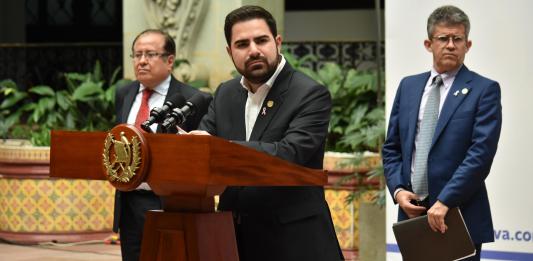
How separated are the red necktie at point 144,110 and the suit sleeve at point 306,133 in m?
2.09

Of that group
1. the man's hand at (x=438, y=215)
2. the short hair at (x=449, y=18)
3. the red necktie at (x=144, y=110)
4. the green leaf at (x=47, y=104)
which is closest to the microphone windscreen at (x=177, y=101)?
the man's hand at (x=438, y=215)

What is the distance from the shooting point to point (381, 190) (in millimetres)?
7875

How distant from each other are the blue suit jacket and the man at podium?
104cm

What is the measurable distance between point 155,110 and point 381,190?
448 centimetres

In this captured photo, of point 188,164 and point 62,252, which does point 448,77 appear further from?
point 62,252

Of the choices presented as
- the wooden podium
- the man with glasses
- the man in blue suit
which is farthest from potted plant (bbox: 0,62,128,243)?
the wooden podium

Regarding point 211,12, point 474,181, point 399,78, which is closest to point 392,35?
point 399,78

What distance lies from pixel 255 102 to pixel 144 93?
2.10 meters

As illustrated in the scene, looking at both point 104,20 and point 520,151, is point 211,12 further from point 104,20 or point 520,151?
point 104,20

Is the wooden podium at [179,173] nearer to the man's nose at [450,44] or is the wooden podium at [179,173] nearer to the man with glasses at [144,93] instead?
the man's nose at [450,44]

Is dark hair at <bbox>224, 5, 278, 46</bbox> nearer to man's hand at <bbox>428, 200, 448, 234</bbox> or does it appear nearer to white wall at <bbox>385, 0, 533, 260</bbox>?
man's hand at <bbox>428, 200, 448, 234</bbox>

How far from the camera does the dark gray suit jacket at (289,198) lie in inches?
149

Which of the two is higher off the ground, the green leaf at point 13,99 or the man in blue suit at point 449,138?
the green leaf at point 13,99

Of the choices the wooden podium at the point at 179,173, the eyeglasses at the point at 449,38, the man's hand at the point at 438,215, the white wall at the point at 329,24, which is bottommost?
the man's hand at the point at 438,215
